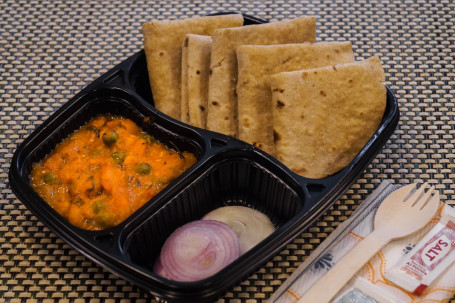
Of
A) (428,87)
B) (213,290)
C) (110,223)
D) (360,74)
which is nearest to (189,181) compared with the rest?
(110,223)

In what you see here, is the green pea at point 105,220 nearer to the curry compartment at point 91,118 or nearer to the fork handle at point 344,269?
the curry compartment at point 91,118

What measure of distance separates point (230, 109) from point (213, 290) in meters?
1.00

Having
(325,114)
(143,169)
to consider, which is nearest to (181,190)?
(143,169)

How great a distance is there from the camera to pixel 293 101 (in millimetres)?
2613

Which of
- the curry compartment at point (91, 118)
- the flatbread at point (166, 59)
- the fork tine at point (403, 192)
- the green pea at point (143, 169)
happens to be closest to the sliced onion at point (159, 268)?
the green pea at point (143, 169)

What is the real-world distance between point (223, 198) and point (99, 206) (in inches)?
24.1

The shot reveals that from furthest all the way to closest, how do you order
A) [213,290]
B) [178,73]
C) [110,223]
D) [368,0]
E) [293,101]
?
[368,0], [178,73], [293,101], [110,223], [213,290]

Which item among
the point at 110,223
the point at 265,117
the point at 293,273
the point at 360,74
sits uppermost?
the point at 360,74

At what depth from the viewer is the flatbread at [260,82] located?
8.84 feet

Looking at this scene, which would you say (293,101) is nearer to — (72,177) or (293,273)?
(293,273)

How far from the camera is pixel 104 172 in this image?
8.36ft

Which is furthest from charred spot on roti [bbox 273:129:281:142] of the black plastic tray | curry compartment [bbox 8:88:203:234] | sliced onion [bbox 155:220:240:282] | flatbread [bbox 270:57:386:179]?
sliced onion [bbox 155:220:240:282]

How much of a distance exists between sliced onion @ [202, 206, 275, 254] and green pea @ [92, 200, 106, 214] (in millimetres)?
477

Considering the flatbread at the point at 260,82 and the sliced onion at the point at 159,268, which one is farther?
the flatbread at the point at 260,82
